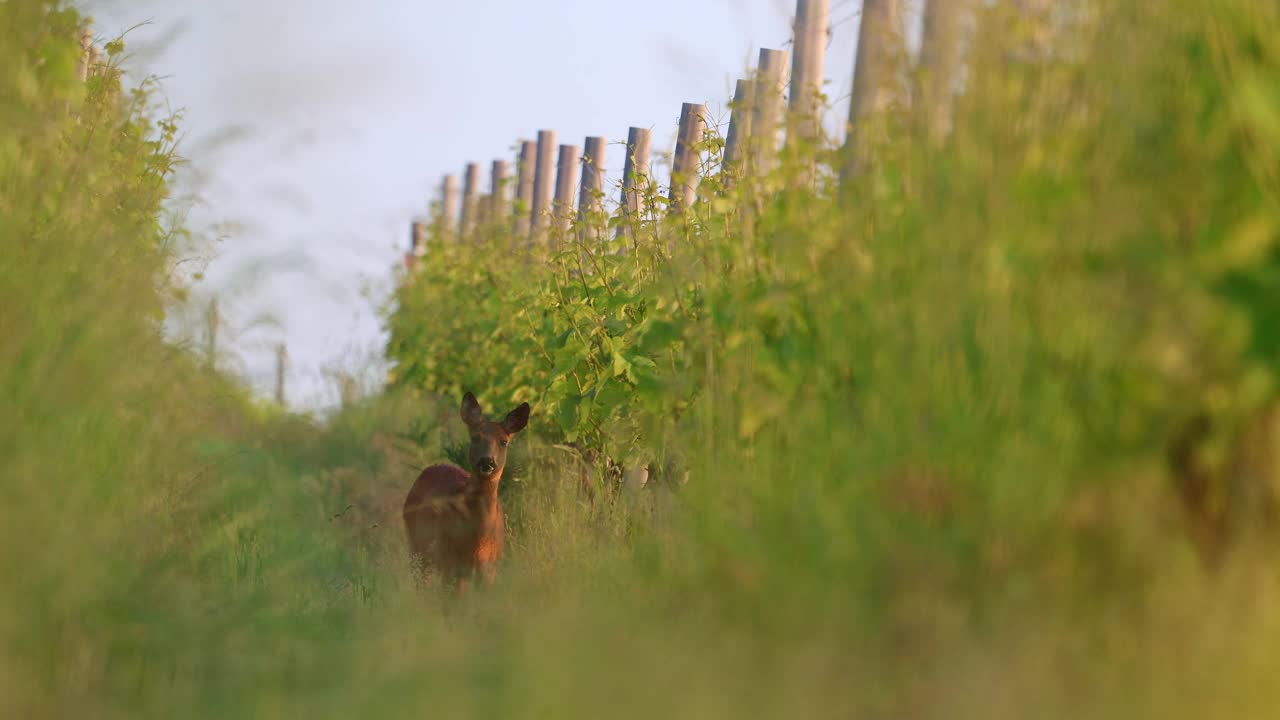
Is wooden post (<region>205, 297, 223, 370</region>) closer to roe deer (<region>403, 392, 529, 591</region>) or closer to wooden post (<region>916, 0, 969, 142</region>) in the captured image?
roe deer (<region>403, 392, 529, 591</region>)

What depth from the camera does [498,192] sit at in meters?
16.5

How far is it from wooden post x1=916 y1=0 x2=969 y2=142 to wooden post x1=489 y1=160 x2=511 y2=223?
9.42 meters

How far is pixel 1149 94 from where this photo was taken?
3316mm

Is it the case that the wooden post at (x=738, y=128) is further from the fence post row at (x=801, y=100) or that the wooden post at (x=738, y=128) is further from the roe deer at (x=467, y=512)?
the roe deer at (x=467, y=512)

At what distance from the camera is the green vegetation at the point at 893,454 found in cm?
313

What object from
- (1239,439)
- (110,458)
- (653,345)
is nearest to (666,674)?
(1239,439)

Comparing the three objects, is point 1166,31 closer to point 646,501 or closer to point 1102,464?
point 1102,464

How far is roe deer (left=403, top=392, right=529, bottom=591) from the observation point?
695 cm

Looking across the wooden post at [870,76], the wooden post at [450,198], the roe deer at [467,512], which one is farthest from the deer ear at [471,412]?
the wooden post at [450,198]

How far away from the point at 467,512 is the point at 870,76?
3.22m

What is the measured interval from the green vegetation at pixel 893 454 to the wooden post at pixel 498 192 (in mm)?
8726

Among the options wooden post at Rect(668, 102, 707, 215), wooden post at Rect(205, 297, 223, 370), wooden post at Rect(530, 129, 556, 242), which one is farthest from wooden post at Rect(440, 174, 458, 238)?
wooden post at Rect(205, 297, 223, 370)

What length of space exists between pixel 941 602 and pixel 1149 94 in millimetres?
1360

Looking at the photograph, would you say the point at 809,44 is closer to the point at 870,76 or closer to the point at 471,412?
the point at 870,76
